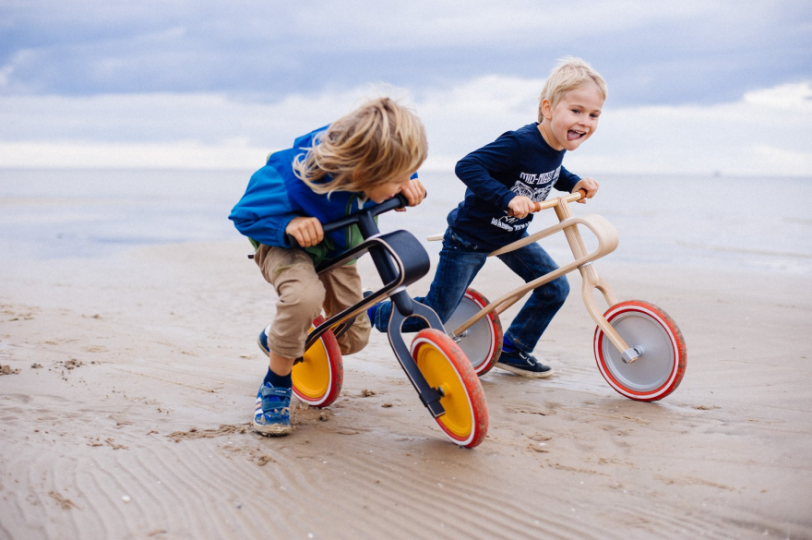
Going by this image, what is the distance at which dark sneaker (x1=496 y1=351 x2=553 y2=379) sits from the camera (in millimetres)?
4684

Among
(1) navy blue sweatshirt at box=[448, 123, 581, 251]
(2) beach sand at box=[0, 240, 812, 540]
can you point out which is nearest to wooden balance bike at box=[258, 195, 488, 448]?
(2) beach sand at box=[0, 240, 812, 540]

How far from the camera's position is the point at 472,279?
4246 mm

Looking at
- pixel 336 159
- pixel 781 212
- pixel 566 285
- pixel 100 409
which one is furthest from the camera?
pixel 781 212

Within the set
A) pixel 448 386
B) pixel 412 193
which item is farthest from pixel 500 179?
pixel 448 386

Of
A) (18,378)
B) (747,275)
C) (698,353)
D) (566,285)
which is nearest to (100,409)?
(18,378)

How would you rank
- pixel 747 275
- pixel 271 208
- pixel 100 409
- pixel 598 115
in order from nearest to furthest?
pixel 271 208 < pixel 100 409 < pixel 598 115 < pixel 747 275

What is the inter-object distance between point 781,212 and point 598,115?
925 inches

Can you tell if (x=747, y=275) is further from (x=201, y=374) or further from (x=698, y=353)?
(x=201, y=374)

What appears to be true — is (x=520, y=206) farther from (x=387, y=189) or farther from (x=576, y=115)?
(x=387, y=189)

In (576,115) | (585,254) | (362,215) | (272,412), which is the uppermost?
(576,115)

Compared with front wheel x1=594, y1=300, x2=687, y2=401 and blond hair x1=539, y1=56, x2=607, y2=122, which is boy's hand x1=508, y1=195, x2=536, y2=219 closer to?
blond hair x1=539, y1=56, x2=607, y2=122

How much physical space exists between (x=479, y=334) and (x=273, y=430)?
179 centimetres

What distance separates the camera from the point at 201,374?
4.52 meters

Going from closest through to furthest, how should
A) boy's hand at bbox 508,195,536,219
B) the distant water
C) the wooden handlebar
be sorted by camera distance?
1. boy's hand at bbox 508,195,536,219
2. the wooden handlebar
3. the distant water
